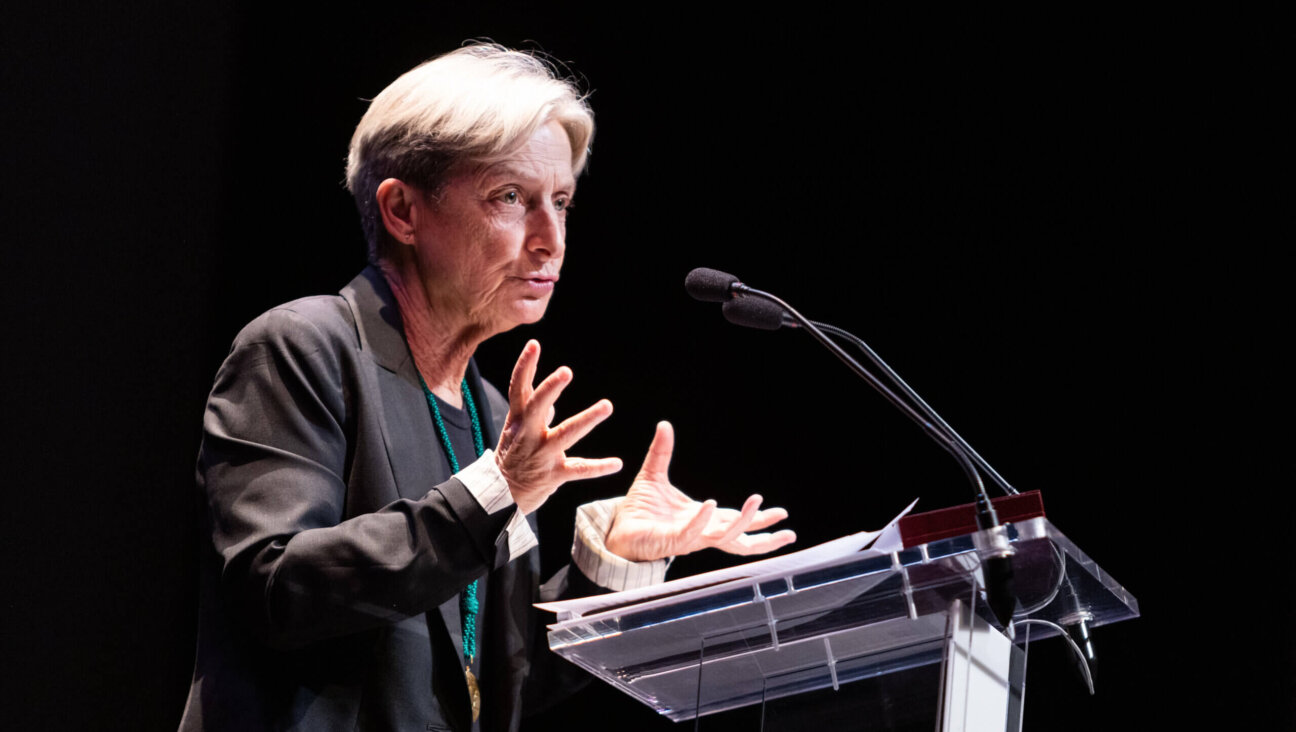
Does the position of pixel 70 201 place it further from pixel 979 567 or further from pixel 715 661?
pixel 979 567

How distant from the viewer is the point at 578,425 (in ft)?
5.22

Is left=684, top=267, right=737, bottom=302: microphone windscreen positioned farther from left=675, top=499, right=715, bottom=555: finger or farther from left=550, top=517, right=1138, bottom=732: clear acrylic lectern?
left=550, top=517, right=1138, bottom=732: clear acrylic lectern

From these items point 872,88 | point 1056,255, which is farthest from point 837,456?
point 872,88

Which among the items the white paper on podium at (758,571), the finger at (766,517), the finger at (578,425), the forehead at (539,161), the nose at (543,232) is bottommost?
the finger at (766,517)

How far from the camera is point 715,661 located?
152 cm

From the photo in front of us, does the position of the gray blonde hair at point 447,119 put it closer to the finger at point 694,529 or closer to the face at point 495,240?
the face at point 495,240

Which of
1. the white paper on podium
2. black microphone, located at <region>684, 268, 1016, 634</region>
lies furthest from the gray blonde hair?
the white paper on podium

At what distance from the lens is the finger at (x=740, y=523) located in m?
1.66

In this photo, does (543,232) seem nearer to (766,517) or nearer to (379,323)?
(379,323)

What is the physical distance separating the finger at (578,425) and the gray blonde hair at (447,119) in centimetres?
73

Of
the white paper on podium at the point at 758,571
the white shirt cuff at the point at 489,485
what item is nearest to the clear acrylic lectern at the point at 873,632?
the white paper on podium at the point at 758,571

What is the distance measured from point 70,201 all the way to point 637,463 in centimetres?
174

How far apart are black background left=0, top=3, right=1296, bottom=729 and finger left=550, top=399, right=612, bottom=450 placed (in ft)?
3.94

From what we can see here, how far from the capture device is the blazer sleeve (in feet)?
5.13
